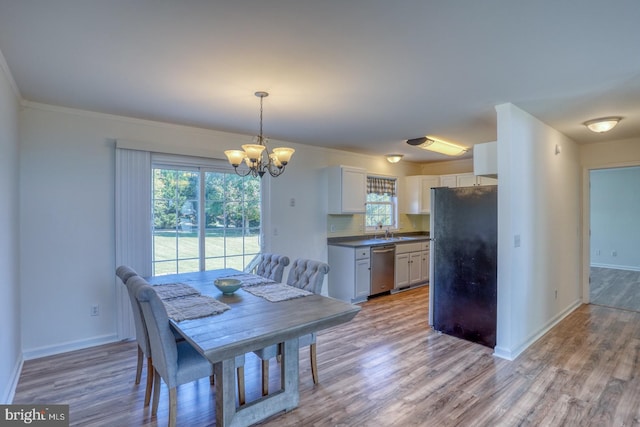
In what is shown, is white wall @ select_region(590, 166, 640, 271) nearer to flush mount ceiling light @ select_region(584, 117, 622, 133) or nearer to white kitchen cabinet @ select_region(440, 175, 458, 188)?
Result: white kitchen cabinet @ select_region(440, 175, 458, 188)

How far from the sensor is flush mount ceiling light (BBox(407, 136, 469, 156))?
447cm

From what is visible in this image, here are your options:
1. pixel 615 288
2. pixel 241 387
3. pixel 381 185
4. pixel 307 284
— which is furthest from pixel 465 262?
pixel 615 288

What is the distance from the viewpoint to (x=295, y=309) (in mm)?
2238

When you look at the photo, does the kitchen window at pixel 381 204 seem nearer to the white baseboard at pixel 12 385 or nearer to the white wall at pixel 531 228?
the white wall at pixel 531 228

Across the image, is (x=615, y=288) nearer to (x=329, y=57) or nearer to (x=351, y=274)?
(x=351, y=274)

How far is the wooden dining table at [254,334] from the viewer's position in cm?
174

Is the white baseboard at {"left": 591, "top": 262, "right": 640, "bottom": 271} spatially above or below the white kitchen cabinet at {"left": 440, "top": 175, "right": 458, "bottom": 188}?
below

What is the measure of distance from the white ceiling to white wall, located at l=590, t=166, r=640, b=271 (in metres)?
4.88

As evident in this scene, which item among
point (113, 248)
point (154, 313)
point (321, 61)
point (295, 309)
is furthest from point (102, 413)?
point (321, 61)

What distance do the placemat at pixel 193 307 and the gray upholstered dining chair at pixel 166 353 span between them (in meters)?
0.12

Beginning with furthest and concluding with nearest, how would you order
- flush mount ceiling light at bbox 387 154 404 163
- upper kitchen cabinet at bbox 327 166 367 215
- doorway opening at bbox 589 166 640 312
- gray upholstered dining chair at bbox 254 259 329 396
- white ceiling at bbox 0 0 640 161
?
doorway opening at bbox 589 166 640 312
flush mount ceiling light at bbox 387 154 404 163
upper kitchen cabinet at bbox 327 166 367 215
gray upholstered dining chair at bbox 254 259 329 396
white ceiling at bbox 0 0 640 161

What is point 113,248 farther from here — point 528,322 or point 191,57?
point 528,322

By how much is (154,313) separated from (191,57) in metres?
1.63

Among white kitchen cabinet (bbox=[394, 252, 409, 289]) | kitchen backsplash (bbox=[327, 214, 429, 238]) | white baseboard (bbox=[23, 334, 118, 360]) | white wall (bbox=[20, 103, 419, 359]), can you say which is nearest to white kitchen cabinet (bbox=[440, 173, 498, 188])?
kitchen backsplash (bbox=[327, 214, 429, 238])
